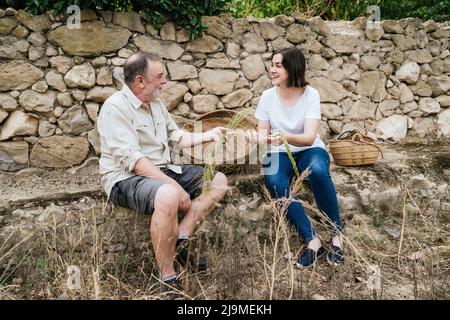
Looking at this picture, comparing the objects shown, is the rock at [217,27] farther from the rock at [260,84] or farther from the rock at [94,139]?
the rock at [94,139]

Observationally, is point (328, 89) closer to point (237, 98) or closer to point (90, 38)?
point (237, 98)

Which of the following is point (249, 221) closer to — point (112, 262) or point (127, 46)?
point (112, 262)

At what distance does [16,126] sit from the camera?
141 inches

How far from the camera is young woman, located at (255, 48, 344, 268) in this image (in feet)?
10.1

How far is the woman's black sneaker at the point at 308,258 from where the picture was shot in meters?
2.96

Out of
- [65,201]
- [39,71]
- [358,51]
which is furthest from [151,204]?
[358,51]

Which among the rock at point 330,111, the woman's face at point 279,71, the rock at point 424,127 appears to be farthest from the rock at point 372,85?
the woman's face at point 279,71

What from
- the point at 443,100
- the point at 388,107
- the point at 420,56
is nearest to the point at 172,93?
the point at 388,107

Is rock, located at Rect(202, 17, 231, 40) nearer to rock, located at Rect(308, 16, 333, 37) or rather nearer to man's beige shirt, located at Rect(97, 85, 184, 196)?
rock, located at Rect(308, 16, 333, 37)

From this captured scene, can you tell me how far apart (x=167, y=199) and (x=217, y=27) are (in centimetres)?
216

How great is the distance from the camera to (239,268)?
2.48 metres

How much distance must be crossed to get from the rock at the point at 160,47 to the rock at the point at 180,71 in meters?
0.06
